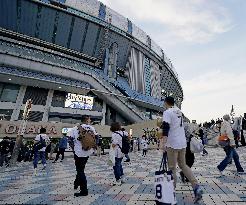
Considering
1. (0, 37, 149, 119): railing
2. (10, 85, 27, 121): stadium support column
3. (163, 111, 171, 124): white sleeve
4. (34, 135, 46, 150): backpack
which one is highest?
(0, 37, 149, 119): railing

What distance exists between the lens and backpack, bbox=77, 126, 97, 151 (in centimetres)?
546

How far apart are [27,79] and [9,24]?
37.7ft

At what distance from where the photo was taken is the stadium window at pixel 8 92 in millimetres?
32594

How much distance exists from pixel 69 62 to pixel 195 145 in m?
30.8

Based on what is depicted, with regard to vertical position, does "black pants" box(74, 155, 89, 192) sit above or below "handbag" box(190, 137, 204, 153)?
below

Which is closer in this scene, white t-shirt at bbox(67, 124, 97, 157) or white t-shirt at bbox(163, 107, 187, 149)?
white t-shirt at bbox(163, 107, 187, 149)

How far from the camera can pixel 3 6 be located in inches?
1415

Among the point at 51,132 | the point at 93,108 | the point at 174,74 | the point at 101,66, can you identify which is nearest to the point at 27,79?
the point at 51,132

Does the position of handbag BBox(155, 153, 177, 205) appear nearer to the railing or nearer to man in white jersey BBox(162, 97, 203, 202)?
man in white jersey BBox(162, 97, 203, 202)

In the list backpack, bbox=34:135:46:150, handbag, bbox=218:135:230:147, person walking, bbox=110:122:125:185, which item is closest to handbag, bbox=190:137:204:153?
person walking, bbox=110:122:125:185

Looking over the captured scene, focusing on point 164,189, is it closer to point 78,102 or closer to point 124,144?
point 124,144

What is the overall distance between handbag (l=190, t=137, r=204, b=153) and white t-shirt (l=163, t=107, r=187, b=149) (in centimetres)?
114

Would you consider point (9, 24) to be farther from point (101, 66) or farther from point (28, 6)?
point (101, 66)

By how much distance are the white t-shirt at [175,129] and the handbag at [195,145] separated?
3.75 feet
